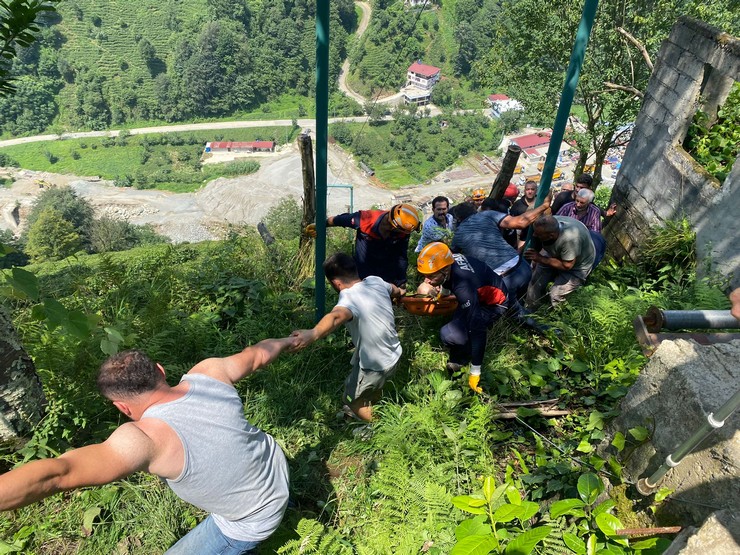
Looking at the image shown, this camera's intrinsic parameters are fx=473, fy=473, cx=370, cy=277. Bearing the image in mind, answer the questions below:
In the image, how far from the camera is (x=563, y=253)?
440 centimetres

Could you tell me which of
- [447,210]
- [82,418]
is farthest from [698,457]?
[447,210]

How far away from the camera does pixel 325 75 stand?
320 cm

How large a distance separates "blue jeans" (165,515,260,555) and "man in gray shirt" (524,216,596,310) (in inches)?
133

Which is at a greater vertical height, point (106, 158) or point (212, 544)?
point (212, 544)

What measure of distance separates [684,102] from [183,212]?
197 ft

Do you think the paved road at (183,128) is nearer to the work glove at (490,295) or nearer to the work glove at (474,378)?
the work glove at (490,295)

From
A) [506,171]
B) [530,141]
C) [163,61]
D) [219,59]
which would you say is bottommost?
[163,61]

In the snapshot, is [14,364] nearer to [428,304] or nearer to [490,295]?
[428,304]

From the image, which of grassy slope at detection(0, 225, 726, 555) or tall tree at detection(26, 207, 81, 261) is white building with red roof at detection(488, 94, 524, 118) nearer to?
tall tree at detection(26, 207, 81, 261)

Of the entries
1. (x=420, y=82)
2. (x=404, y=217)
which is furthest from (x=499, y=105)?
(x=404, y=217)

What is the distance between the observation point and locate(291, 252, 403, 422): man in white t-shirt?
10.5ft

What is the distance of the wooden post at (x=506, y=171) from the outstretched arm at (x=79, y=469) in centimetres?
536

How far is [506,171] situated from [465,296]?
10.4 feet

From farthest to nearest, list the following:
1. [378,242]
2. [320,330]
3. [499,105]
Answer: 1. [499,105]
2. [378,242]
3. [320,330]
